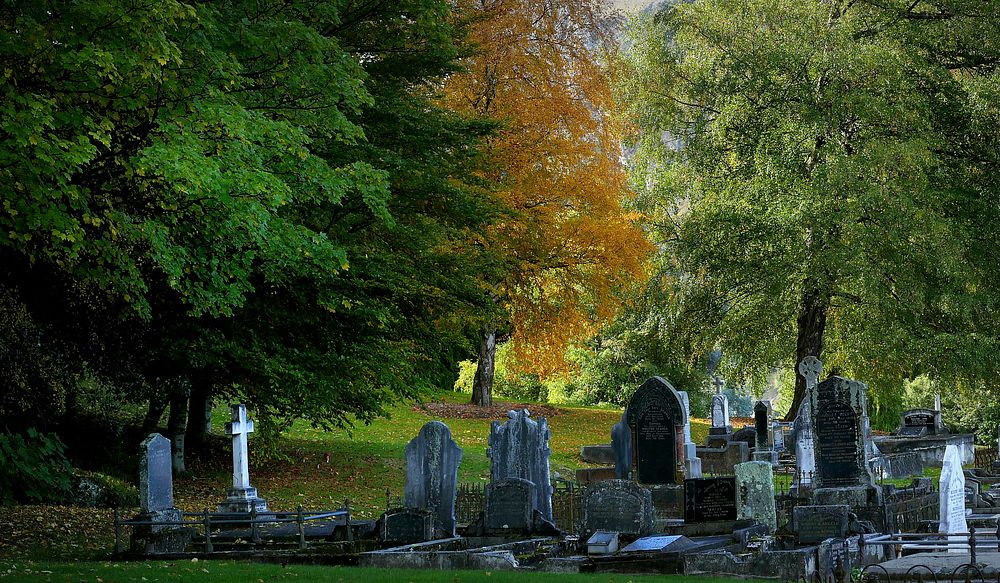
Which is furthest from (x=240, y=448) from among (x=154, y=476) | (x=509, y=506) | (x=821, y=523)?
(x=821, y=523)

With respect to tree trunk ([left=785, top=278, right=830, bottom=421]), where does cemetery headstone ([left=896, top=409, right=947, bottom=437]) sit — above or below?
below

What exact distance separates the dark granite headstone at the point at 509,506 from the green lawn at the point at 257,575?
380cm

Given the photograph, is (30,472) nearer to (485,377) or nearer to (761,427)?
(761,427)

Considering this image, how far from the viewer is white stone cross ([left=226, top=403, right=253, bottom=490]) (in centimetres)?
1894

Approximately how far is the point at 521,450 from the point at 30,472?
8754 millimetres

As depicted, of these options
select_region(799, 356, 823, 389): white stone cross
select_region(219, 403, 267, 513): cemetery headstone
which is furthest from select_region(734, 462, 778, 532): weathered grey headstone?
select_region(799, 356, 823, 389): white stone cross

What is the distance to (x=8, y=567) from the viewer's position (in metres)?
13.2

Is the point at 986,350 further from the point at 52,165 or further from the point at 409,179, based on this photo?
the point at 52,165

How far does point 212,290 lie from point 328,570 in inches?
182

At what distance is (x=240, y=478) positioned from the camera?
18.9 metres

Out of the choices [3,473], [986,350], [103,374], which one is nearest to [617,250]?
[986,350]

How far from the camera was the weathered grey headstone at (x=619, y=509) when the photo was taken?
51.5ft

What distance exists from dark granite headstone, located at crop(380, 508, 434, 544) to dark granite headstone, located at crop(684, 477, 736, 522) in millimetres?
4059

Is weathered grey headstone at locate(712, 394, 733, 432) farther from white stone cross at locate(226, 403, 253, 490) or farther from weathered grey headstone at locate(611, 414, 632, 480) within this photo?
white stone cross at locate(226, 403, 253, 490)
